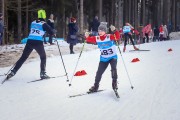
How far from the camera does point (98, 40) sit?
8680 millimetres

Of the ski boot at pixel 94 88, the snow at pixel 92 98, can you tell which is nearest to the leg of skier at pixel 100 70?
the ski boot at pixel 94 88

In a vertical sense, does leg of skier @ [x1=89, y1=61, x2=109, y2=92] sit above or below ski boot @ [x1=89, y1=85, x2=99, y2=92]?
above

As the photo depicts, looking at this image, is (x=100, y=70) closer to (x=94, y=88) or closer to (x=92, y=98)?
(x=94, y=88)

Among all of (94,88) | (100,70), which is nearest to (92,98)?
(94,88)

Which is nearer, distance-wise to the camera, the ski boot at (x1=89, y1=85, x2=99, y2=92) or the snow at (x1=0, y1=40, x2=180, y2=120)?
the snow at (x1=0, y1=40, x2=180, y2=120)

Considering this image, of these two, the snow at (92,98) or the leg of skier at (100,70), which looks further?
the leg of skier at (100,70)

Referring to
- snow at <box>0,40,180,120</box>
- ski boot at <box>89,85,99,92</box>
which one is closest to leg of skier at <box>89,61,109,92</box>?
ski boot at <box>89,85,99,92</box>

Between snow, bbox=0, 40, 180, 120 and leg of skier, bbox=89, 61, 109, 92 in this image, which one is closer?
snow, bbox=0, 40, 180, 120

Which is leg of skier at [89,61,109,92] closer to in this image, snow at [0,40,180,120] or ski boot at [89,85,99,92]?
ski boot at [89,85,99,92]

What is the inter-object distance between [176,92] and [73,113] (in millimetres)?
3032

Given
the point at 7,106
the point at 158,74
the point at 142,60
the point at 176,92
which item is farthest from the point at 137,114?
the point at 142,60

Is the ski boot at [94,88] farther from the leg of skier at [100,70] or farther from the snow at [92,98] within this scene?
the snow at [92,98]

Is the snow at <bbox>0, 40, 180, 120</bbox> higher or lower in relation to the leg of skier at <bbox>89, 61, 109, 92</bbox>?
lower

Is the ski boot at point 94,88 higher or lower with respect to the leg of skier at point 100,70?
lower
